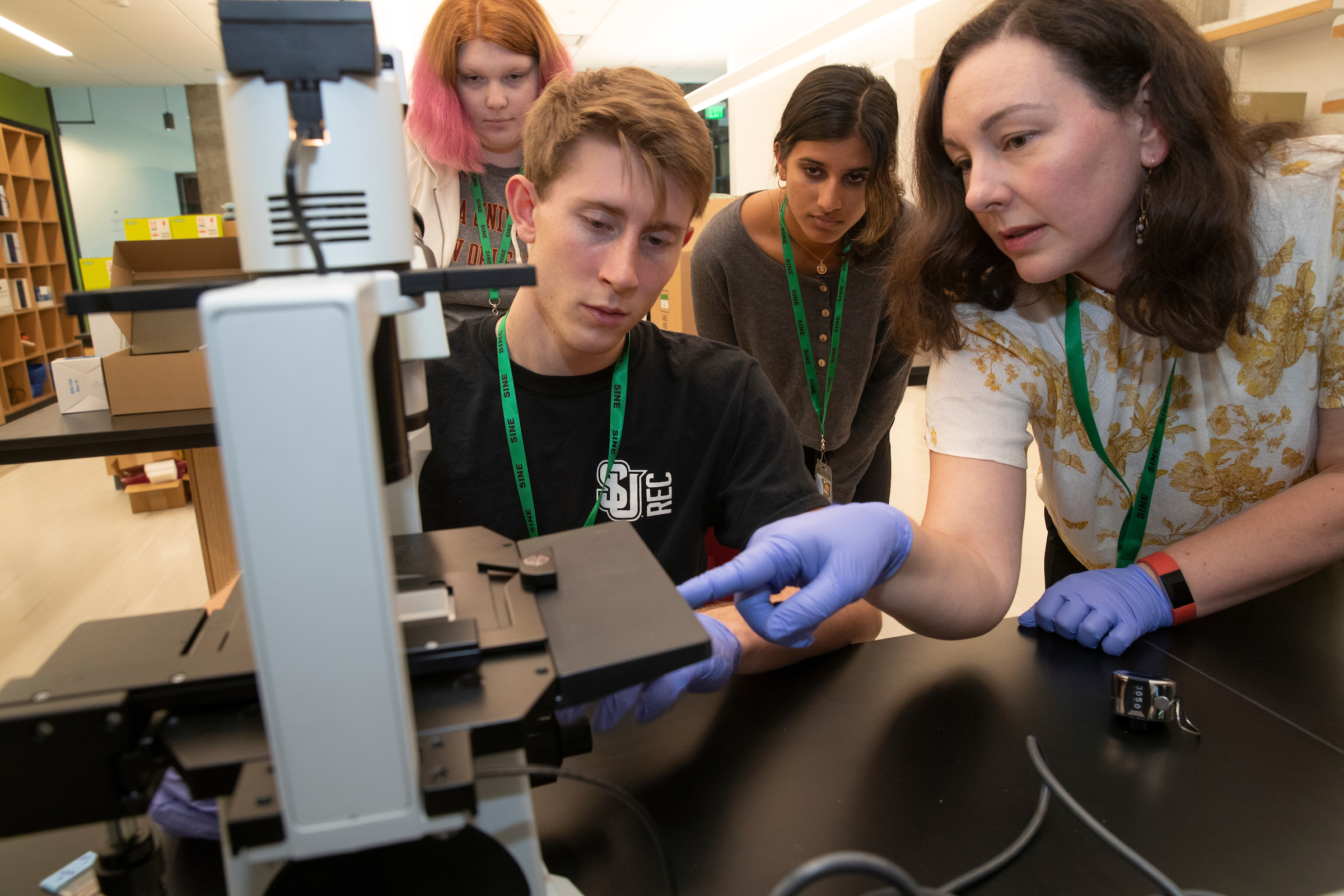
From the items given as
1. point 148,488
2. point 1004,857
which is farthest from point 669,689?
point 148,488

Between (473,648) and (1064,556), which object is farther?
(1064,556)

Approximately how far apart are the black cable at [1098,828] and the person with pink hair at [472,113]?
1277 mm

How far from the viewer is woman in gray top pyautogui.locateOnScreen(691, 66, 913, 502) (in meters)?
1.61

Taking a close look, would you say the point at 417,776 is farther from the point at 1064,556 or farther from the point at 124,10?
the point at 124,10

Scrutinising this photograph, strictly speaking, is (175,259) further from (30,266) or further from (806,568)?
(30,266)

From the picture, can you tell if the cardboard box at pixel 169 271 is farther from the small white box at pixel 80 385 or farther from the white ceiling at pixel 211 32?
the white ceiling at pixel 211 32

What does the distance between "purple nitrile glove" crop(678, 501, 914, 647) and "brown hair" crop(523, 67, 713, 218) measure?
52cm

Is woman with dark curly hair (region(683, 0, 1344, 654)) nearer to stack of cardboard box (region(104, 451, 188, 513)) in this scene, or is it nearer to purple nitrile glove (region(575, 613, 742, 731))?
purple nitrile glove (region(575, 613, 742, 731))

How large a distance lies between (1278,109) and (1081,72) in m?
2.32

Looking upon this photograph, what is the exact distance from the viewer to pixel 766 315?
189 cm

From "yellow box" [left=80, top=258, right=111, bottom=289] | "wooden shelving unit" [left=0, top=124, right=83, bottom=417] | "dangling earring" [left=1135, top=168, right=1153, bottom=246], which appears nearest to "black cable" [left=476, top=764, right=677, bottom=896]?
"dangling earring" [left=1135, top=168, right=1153, bottom=246]

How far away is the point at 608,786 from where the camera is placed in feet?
1.84

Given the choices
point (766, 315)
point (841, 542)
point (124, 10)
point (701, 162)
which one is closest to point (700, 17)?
point (124, 10)

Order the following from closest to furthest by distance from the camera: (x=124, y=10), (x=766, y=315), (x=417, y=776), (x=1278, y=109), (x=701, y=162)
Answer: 1. (x=417, y=776)
2. (x=701, y=162)
3. (x=766, y=315)
4. (x=1278, y=109)
5. (x=124, y=10)
